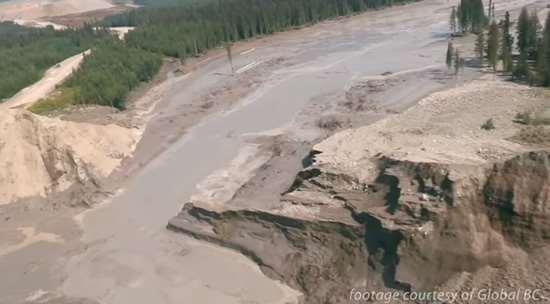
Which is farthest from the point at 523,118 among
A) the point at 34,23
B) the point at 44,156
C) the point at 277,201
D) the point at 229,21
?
the point at 34,23

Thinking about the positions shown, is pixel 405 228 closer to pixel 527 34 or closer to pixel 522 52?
pixel 522 52

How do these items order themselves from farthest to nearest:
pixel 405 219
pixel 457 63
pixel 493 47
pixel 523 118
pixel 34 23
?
1. pixel 34 23
2. pixel 457 63
3. pixel 493 47
4. pixel 523 118
5. pixel 405 219

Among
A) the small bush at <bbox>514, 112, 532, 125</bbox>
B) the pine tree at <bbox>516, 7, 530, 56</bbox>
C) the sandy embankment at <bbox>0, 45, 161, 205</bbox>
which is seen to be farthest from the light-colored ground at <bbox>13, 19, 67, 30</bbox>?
the small bush at <bbox>514, 112, 532, 125</bbox>

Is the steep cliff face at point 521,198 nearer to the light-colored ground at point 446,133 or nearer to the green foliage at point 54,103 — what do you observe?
the light-colored ground at point 446,133

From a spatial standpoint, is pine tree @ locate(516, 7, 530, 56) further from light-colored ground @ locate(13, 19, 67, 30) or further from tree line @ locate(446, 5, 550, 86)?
light-colored ground @ locate(13, 19, 67, 30)

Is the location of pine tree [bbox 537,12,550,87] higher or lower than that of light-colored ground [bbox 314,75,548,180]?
higher

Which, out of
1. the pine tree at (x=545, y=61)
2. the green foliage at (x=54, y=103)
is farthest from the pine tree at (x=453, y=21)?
the green foliage at (x=54, y=103)
